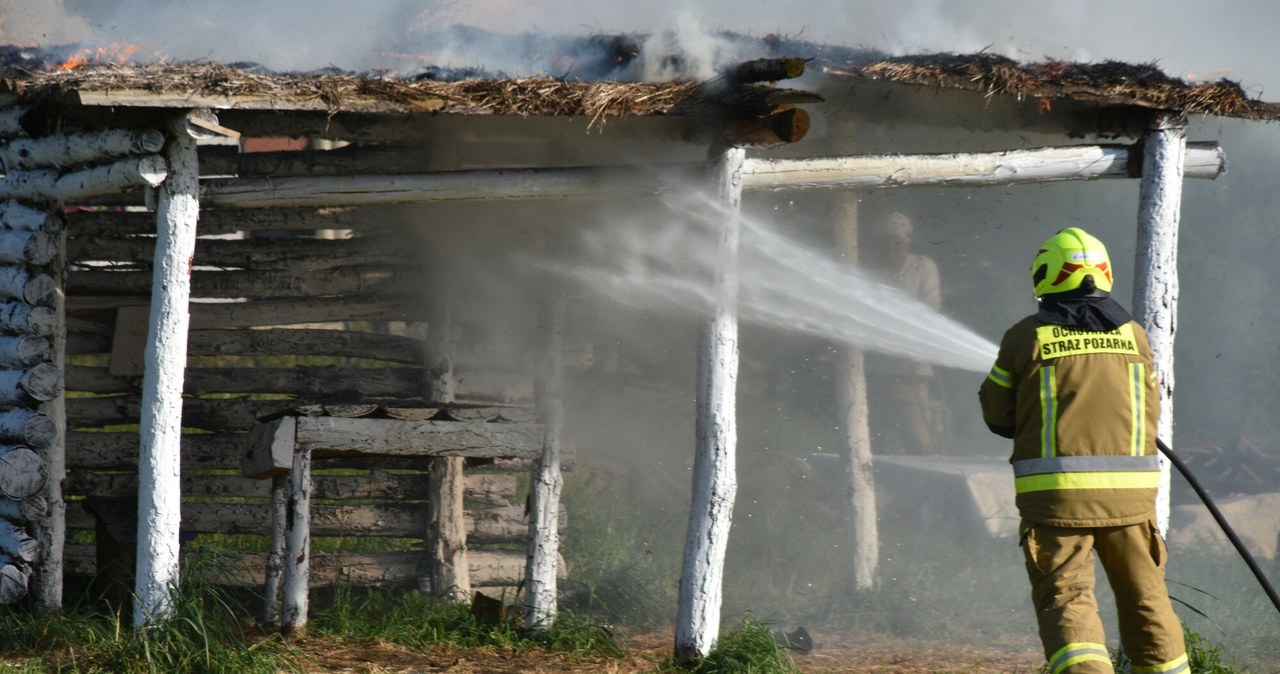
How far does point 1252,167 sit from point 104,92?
38.9ft

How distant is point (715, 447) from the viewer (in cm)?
688

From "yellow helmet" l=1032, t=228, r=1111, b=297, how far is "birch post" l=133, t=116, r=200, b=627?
4.26 meters

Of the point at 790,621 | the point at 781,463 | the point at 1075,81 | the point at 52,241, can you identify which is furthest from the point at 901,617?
the point at 52,241

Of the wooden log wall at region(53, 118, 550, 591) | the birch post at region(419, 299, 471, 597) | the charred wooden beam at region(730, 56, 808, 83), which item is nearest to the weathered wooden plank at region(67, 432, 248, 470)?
the wooden log wall at region(53, 118, 550, 591)

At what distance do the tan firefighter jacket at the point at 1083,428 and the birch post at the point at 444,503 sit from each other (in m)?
4.57

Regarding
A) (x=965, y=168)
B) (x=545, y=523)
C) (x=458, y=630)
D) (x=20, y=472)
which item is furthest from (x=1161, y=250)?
(x=20, y=472)

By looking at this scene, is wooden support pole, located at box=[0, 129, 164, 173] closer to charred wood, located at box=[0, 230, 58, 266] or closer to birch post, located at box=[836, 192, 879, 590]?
charred wood, located at box=[0, 230, 58, 266]

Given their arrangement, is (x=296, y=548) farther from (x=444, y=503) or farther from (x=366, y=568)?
(x=444, y=503)

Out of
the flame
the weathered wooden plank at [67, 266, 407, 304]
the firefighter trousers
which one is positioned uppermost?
the flame

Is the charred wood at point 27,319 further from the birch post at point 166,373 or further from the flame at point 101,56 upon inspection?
the flame at point 101,56

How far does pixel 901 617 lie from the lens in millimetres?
9406

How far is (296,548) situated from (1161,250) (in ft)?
17.0

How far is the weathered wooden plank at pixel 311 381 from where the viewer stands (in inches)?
341

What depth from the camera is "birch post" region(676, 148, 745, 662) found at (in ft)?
22.4
